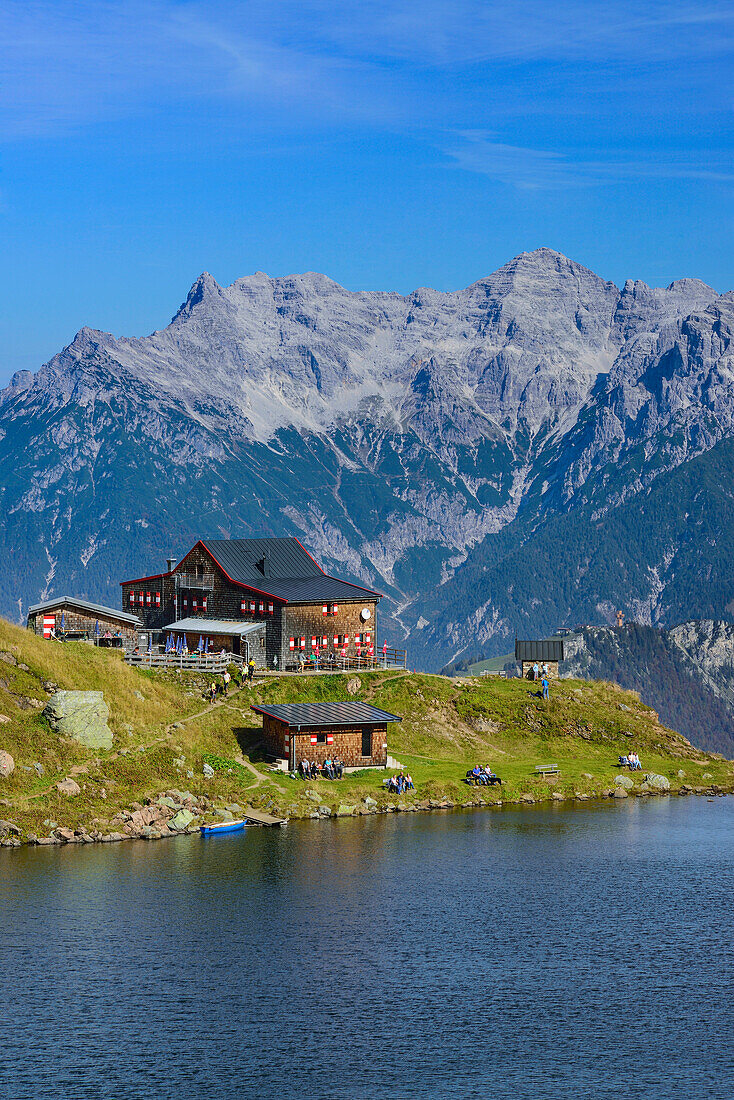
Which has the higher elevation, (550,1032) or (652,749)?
(652,749)

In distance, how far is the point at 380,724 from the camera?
126m

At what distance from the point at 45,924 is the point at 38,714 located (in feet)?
115

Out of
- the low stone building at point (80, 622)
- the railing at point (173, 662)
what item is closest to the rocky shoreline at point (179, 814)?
the railing at point (173, 662)

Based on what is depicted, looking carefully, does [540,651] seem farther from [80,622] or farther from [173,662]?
[80,622]

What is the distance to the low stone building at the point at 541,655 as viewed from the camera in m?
157

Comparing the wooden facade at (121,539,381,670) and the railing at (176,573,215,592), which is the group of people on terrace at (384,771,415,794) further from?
the railing at (176,573,215,592)

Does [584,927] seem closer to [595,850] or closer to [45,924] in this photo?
[595,850]

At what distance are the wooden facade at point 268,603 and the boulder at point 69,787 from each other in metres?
41.8

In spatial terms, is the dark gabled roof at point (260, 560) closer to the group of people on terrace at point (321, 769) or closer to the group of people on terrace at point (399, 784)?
the group of people on terrace at point (321, 769)

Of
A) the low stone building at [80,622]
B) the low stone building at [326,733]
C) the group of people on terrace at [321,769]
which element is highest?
the low stone building at [80,622]

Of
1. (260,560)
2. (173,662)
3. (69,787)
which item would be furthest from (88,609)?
(69,787)

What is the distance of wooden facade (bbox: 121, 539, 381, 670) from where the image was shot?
14825cm

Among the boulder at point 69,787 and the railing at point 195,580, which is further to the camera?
the railing at point 195,580

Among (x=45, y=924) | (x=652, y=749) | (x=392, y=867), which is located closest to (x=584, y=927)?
(x=392, y=867)
